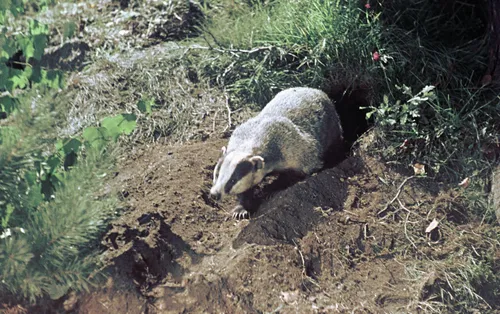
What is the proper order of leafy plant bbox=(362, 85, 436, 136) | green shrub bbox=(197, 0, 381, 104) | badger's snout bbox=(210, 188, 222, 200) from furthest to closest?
green shrub bbox=(197, 0, 381, 104)
leafy plant bbox=(362, 85, 436, 136)
badger's snout bbox=(210, 188, 222, 200)

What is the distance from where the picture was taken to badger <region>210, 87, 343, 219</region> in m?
3.89

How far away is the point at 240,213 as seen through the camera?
3973 mm

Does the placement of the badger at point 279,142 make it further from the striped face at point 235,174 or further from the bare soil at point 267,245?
the bare soil at point 267,245

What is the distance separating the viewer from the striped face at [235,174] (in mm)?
3805

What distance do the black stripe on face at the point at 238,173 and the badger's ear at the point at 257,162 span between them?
0.15 feet

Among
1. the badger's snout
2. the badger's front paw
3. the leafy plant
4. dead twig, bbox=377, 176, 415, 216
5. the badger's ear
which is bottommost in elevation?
the badger's front paw

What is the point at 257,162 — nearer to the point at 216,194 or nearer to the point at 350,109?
the point at 216,194

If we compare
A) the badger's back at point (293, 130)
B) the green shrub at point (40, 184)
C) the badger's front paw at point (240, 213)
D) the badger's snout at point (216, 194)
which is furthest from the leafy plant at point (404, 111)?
the green shrub at point (40, 184)

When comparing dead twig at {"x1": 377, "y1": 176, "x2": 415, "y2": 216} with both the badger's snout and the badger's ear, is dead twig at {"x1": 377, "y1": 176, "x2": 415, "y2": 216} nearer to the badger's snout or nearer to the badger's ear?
the badger's ear

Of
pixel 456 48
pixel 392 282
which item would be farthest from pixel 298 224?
pixel 456 48

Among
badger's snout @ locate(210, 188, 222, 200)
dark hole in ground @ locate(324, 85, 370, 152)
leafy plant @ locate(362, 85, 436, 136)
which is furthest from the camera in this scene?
dark hole in ground @ locate(324, 85, 370, 152)

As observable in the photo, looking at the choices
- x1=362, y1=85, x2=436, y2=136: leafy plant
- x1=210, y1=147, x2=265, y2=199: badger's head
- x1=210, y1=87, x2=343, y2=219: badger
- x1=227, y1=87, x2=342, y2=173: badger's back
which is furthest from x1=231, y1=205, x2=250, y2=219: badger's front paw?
x1=362, y1=85, x2=436, y2=136: leafy plant

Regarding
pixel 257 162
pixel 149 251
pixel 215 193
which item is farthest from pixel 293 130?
pixel 149 251

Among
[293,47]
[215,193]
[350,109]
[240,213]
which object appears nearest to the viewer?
[215,193]
